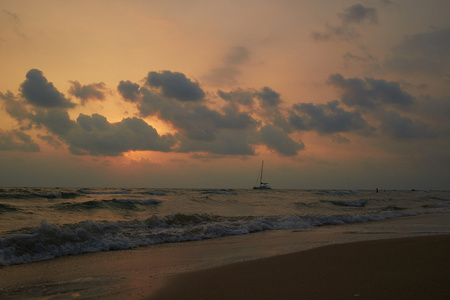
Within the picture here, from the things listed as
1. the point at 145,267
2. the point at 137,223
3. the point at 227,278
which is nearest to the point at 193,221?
the point at 137,223

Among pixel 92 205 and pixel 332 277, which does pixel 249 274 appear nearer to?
pixel 332 277

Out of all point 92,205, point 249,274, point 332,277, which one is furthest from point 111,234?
point 92,205

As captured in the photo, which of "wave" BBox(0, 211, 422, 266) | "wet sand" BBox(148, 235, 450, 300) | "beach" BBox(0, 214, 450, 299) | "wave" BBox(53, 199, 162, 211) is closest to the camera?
"wet sand" BBox(148, 235, 450, 300)

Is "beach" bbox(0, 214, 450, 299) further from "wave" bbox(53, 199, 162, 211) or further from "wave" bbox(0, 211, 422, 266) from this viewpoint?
"wave" bbox(53, 199, 162, 211)

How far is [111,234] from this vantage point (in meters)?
10.6

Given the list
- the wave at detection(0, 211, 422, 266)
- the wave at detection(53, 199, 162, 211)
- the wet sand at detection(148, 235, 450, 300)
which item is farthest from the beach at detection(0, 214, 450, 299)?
the wave at detection(53, 199, 162, 211)

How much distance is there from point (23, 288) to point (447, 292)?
21.0ft

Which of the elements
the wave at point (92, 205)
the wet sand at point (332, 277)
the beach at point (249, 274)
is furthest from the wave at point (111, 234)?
the wave at point (92, 205)

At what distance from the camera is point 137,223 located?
539 inches

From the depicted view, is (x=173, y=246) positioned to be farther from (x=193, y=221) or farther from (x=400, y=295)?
(x=400, y=295)

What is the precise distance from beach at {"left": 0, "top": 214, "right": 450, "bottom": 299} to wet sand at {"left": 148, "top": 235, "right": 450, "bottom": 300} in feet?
0.04

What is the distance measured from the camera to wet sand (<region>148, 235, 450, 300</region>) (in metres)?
4.41

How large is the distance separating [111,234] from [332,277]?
299 inches

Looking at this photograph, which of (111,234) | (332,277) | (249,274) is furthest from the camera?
(111,234)
